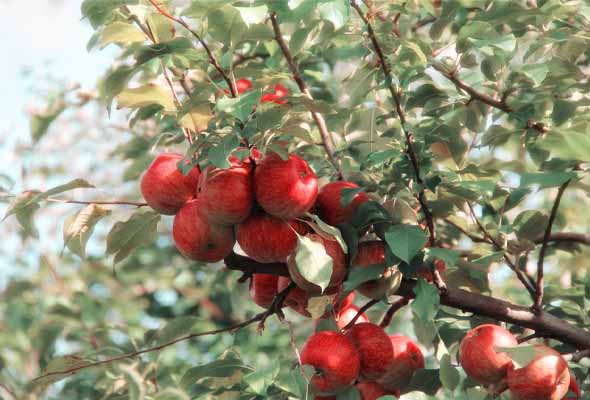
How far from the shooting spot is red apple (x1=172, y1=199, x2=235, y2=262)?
4.45 ft

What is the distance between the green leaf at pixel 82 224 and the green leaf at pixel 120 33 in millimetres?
293

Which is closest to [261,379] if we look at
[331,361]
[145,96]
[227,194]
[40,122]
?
[331,361]

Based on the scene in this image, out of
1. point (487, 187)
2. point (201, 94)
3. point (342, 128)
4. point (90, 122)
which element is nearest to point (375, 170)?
point (342, 128)

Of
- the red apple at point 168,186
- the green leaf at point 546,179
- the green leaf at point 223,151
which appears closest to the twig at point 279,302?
the red apple at point 168,186

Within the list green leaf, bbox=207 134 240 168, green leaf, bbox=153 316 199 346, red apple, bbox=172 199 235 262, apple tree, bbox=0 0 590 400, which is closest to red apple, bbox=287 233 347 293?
apple tree, bbox=0 0 590 400

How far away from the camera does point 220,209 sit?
1.28 metres

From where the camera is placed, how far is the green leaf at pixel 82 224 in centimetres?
148

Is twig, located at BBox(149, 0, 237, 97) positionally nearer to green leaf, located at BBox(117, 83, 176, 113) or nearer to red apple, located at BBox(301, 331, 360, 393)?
green leaf, located at BBox(117, 83, 176, 113)

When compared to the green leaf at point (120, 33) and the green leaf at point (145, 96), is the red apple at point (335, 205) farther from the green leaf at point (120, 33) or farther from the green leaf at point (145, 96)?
the green leaf at point (120, 33)

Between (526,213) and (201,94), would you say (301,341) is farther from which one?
(201,94)

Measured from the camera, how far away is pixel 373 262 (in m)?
1.42

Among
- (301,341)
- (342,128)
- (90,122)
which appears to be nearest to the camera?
(342,128)

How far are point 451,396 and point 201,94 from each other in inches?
25.6

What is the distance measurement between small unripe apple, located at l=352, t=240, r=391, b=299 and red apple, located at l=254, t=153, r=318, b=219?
0.53 ft
